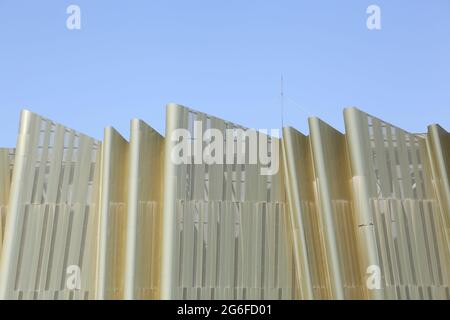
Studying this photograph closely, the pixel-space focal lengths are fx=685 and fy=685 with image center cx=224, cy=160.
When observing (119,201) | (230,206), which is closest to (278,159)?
(230,206)

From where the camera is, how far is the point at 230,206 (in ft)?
56.6

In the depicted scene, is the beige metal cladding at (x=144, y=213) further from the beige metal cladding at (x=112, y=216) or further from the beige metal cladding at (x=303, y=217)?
the beige metal cladding at (x=303, y=217)

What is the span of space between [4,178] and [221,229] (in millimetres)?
5984

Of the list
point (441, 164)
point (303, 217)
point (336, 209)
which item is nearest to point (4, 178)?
point (303, 217)

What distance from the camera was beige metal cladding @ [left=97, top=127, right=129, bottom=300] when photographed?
52.6 feet

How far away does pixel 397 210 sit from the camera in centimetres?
1716

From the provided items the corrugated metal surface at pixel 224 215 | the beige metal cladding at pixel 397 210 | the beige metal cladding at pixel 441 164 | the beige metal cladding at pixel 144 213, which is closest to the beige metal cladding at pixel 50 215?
the corrugated metal surface at pixel 224 215

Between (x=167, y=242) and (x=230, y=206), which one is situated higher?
(x=230, y=206)

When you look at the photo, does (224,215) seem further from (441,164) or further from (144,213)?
(441,164)

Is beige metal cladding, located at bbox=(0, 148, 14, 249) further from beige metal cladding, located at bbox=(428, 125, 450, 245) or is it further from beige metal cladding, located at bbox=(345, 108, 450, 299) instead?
beige metal cladding, located at bbox=(428, 125, 450, 245)

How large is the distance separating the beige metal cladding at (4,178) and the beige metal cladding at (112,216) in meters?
2.70
